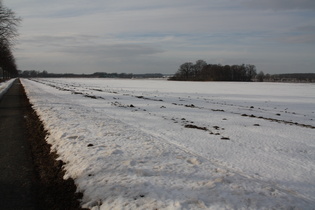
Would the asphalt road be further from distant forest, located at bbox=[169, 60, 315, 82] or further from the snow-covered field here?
distant forest, located at bbox=[169, 60, 315, 82]

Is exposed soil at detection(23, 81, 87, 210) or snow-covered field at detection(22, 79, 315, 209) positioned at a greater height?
snow-covered field at detection(22, 79, 315, 209)

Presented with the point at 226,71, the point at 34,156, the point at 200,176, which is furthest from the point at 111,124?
the point at 226,71

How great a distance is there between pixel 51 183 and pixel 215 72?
123949mm

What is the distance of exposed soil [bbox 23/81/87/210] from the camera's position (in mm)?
4426

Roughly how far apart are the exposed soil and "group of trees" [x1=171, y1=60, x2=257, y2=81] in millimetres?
115831

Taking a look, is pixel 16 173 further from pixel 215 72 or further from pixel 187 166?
pixel 215 72

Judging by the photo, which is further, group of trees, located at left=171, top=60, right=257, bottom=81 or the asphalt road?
group of trees, located at left=171, top=60, right=257, bottom=81

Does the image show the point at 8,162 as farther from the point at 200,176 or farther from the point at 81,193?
the point at 200,176

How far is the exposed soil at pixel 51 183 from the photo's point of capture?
443 cm

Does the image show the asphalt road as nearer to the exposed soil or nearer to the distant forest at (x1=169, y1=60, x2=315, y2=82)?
the exposed soil

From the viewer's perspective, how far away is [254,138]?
Answer: 8.87 meters

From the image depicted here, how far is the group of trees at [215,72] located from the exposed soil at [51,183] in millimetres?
115831

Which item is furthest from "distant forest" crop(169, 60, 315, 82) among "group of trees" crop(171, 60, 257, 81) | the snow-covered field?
the snow-covered field

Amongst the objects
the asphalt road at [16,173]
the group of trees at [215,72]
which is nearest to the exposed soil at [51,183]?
the asphalt road at [16,173]
